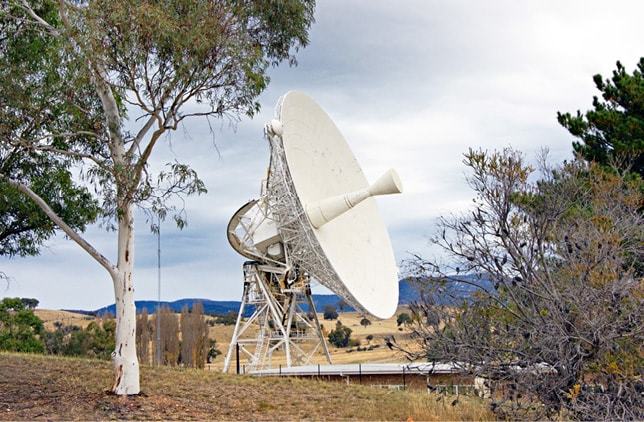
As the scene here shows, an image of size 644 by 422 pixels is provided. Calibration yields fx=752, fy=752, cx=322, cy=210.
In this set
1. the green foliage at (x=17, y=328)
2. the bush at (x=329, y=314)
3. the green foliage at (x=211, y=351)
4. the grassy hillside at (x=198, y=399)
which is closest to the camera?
the grassy hillside at (x=198, y=399)

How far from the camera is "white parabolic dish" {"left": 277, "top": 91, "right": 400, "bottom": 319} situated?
23.2 m

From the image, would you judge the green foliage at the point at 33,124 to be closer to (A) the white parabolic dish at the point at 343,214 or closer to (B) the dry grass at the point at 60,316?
(A) the white parabolic dish at the point at 343,214

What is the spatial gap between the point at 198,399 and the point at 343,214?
11.9m

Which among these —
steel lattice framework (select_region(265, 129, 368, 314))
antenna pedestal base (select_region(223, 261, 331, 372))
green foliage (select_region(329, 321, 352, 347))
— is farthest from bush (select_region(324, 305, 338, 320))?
steel lattice framework (select_region(265, 129, 368, 314))

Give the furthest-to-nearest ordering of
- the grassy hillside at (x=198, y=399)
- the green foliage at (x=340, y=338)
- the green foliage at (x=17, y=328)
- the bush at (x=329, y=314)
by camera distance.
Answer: the bush at (x=329, y=314), the green foliage at (x=340, y=338), the green foliage at (x=17, y=328), the grassy hillside at (x=198, y=399)

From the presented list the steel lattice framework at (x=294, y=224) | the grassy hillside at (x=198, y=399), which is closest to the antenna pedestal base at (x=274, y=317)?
the steel lattice framework at (x=294, y=224)

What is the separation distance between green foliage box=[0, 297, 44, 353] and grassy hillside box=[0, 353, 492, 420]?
876 inches

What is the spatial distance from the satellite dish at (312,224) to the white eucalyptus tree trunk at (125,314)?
8.73 metres

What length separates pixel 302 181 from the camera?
23734 mm

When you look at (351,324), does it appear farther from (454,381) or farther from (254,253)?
(454,381)

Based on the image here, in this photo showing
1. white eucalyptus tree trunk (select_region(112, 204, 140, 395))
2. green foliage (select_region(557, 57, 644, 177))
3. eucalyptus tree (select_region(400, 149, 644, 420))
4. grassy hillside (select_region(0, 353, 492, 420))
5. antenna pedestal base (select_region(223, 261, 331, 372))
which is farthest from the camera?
antenna pedestal base (select_region(223, 261, 331, 372))

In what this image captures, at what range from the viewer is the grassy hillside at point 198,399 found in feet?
41.2

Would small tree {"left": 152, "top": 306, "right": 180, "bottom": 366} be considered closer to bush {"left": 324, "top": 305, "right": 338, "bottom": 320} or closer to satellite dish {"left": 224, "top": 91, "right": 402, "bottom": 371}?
satellite dish {"left": 224, "top": 91, "right": 402, "bottom": 371}

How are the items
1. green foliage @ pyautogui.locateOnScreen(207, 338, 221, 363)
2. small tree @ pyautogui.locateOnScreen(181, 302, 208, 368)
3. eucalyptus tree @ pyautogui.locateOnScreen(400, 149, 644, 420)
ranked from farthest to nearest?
green foliage @ pyautogui.locateOnScreen(207, 338, 221, 363) < small tree @ pyautogui.locateOnScreen(181, 302, 208, 368) < eucalyptus tree @ pyautogui.locateOnScreen(400, 149, 644, 420)
